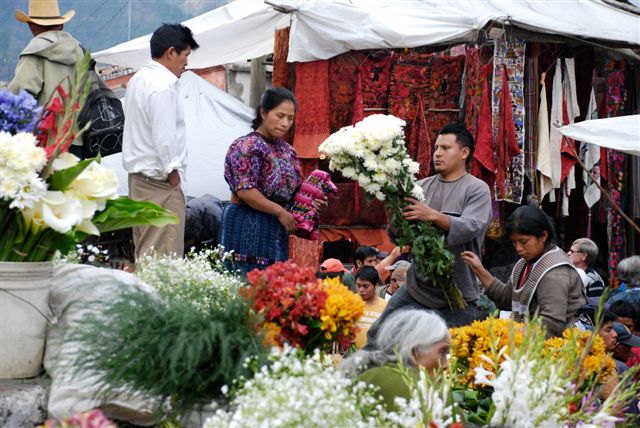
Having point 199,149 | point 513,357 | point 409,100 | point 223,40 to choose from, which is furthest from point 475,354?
point 199,149

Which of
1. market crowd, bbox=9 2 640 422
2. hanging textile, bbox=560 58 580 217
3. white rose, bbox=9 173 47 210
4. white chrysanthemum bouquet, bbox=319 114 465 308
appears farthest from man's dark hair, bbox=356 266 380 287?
white rose, bbox=9 173 47 210

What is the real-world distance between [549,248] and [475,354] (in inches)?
43.5

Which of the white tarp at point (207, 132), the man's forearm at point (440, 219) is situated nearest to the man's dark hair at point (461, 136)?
the man's forearm at point (440, 219)

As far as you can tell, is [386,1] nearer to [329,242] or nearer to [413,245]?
[329,242]

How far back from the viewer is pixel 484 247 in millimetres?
8664

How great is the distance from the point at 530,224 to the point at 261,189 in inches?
63.4

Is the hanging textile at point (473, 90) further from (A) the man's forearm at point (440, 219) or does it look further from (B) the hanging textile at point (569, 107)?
(A) the man's forearm at point (440, 219)

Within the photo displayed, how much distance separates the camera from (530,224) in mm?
5410

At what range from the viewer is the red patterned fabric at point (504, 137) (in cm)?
786

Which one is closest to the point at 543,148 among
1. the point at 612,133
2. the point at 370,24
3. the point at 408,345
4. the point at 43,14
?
the point at 612,133

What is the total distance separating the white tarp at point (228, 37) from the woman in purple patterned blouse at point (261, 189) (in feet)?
10.1

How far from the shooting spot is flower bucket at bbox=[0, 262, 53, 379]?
10.8ft

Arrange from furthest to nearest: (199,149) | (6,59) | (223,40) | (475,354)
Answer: (6,59) < (199,149) < (223,40) < (475,354)

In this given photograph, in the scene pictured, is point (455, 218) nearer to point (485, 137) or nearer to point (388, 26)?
point (485, 137)
